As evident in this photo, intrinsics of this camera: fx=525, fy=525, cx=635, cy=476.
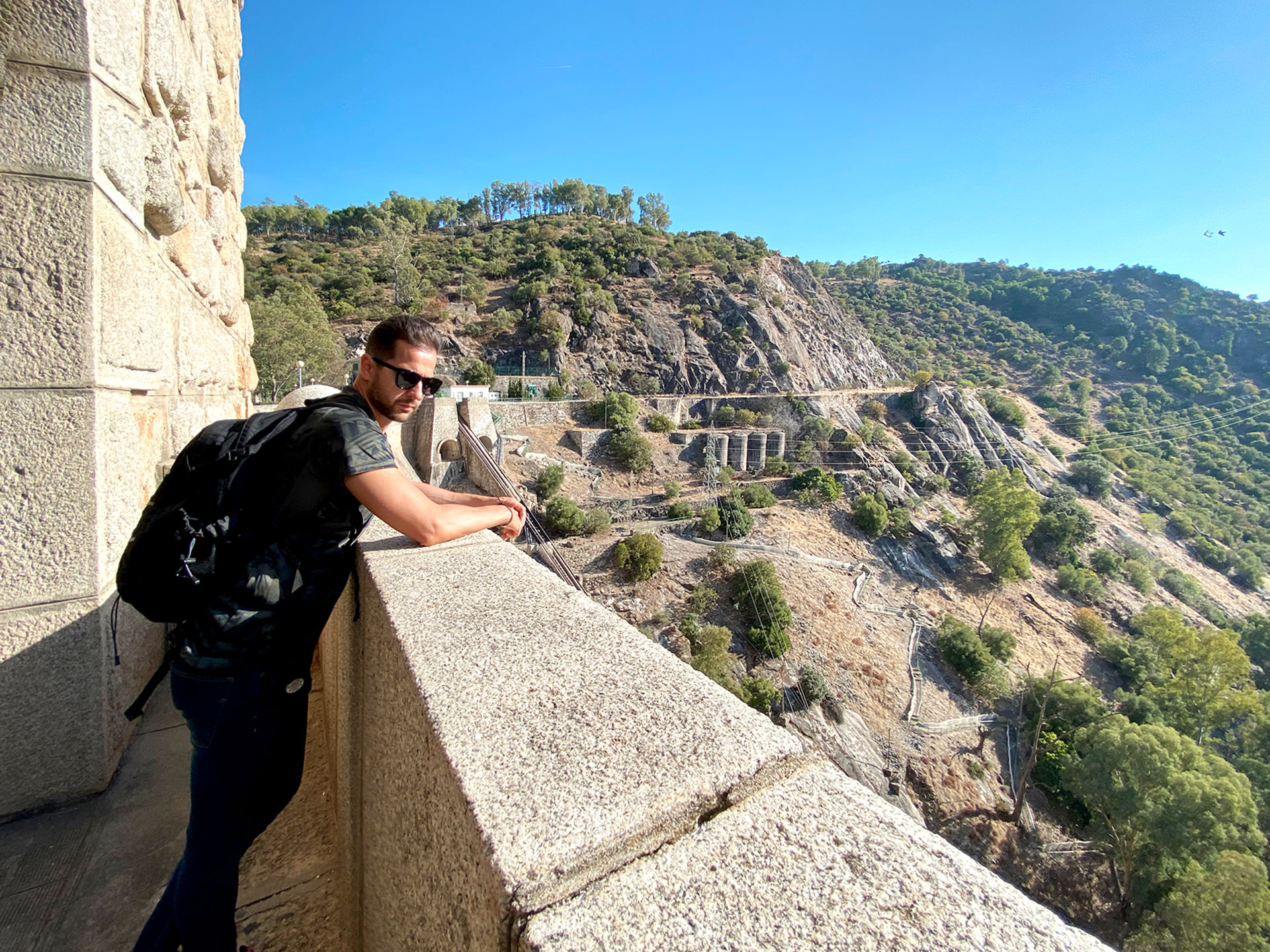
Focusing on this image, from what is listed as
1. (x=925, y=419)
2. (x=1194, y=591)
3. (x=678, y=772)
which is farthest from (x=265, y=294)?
(x=1194, y=591)

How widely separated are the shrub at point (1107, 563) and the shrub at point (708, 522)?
22.8 metres

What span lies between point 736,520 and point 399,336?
20595mm

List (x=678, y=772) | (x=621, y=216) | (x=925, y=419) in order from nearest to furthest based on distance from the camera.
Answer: (x=678, y=772) < (x=925, y=419) < (x=621, y=216)

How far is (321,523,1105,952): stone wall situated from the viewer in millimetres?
523

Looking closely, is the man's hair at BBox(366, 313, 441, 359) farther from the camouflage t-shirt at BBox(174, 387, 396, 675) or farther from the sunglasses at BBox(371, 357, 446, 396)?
the camouflage t-shirt at BBox(174, 387, 396, 675)

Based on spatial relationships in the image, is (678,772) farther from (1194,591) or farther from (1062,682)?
(1194,591)

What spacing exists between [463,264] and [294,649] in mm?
43498

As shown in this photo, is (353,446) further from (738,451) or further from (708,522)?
(738,451)

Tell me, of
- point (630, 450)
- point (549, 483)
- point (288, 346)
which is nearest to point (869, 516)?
point (630, 450)

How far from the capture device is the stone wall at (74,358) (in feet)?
4.48

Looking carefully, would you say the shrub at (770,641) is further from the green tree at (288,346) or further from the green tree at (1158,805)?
the green tree at (288,346)

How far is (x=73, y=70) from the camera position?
1394mm

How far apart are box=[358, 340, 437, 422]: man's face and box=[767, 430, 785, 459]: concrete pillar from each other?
29428 millimetres

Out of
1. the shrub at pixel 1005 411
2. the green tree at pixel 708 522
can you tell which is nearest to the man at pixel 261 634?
the green tree at pixel 708 522
